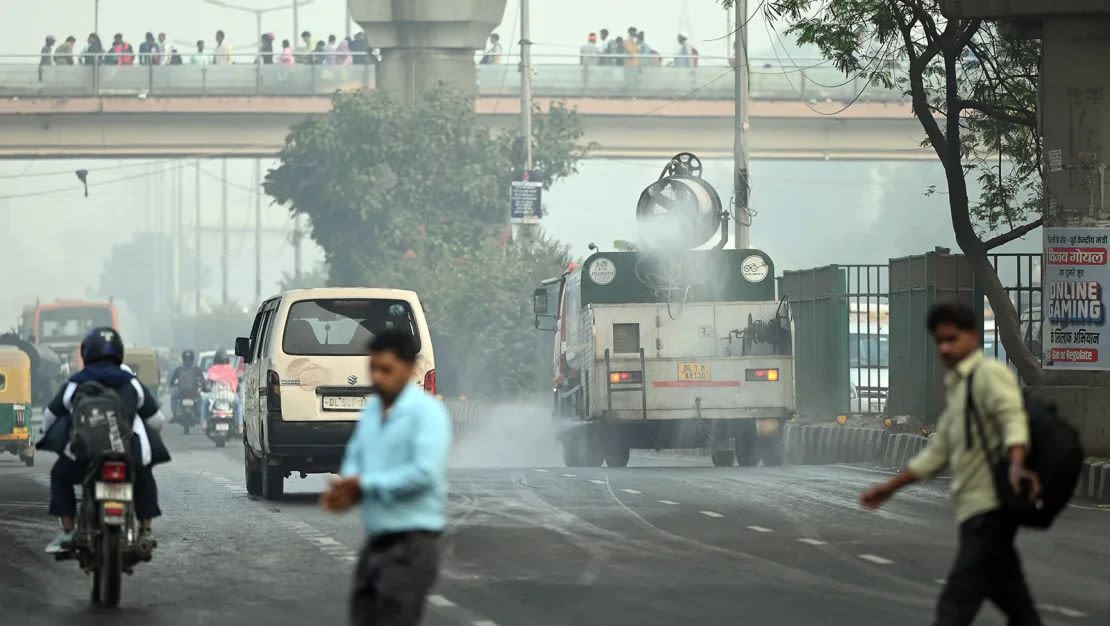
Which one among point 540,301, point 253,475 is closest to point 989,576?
point 253,475

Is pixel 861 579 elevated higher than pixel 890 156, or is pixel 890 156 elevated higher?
pixel 890 156

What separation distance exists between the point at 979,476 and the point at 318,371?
38.9ft

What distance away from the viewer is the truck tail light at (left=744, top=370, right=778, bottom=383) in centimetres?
2731

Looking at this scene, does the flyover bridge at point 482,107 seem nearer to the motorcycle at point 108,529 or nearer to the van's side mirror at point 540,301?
the van's side mirror at point 540,301

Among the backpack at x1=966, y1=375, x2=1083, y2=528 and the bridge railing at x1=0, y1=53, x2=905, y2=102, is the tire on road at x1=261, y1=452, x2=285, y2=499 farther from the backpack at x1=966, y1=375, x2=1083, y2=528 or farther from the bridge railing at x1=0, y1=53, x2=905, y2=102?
the bridge railing at x1=0, y1=53, x2=905, y2=102

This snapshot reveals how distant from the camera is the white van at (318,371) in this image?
2016 centimetres

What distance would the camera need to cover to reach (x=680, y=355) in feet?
90.6

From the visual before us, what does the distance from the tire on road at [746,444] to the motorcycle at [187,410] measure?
77.7 ft

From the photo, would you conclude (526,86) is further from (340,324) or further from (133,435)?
(133,435)

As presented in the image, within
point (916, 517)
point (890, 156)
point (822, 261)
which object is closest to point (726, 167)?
point (822, 261)

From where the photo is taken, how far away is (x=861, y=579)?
13438 millimetres

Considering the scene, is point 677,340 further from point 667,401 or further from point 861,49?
point 861,49

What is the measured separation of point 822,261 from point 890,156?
4265 inches

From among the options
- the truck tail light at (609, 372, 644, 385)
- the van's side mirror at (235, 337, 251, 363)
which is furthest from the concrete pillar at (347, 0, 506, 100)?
the van's side mirror at (235, 337, 251, 363)
